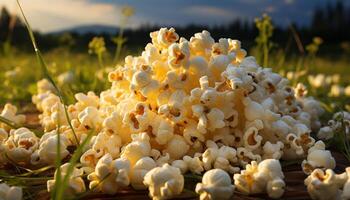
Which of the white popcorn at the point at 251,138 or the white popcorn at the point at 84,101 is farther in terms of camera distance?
the white popcorn at the point at 84,101

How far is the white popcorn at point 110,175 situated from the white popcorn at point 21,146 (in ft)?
A: 1.58

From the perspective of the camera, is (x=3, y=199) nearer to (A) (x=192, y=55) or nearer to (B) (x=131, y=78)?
(B) (x=131, y=78)

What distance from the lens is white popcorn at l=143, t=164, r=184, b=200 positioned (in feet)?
5.08

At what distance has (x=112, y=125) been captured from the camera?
78.7 inches

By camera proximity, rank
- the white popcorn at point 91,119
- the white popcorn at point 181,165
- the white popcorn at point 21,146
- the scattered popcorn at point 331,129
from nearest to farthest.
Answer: the white popcorn at point 181,165, the white popcorn at point 21,146, the white popcorn at point 91,119, the scattered popcorn at point 331,129

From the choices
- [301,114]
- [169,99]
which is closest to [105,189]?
[169,99]

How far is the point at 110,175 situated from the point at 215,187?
34 cm

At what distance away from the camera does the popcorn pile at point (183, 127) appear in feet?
5.88

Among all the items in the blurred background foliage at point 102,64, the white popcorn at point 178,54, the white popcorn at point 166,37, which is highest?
the white popcorn at point 166,37

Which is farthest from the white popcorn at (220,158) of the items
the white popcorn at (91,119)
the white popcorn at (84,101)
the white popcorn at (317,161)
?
the white popcorn at (84,101)

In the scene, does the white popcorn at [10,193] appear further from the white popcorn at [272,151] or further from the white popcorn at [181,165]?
the white popcorn at [272,151]

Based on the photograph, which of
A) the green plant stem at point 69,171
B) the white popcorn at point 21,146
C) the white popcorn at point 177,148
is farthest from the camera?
the white popcorn at point 21,146

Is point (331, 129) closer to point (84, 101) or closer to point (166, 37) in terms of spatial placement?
point (166, 37)

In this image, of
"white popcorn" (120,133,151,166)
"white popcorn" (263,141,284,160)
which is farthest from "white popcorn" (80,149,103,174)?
"white popcorn" (263,141,284,160)
